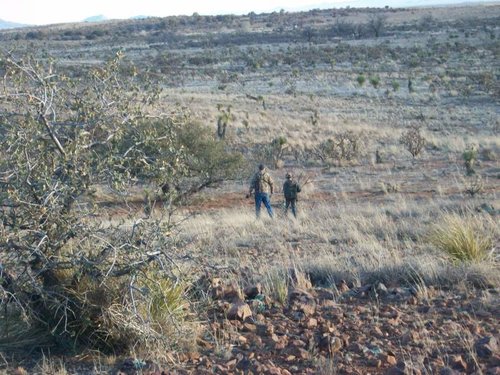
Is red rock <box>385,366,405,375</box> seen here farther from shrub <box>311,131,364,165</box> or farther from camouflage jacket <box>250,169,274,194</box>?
shrub <box>311,131,364,165</box>

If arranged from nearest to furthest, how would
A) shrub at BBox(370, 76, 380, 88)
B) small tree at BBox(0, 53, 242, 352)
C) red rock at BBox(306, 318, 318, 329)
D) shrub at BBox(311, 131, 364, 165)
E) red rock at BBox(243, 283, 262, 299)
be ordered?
small tree at BBox(0, 53, 242, 352) → red rock at BBox(306, 318, 318, 329) → red rock at BBox(243, 283, 262, 299) → shrub at BBox(311, 131, 364, 165) → shrub at BBox(370, 76, 380, 88)

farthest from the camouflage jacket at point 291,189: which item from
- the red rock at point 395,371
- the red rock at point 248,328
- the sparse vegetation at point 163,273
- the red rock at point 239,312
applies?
the red rock at point 395,371

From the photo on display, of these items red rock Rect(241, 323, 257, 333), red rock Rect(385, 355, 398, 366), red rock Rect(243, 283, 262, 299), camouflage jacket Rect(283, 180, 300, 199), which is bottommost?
camouflage jacket Rect(283, 180, 300, 199)

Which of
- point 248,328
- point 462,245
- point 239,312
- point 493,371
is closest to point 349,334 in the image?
point 248,328

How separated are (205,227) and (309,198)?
704cm

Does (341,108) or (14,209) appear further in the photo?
(341,108)

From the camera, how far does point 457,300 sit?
6.53 meters

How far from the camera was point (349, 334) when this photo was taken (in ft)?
18.8

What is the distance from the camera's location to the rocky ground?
512cm

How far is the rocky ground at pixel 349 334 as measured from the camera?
5117mm

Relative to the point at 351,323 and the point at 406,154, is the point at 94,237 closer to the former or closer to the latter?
the point at 351,323

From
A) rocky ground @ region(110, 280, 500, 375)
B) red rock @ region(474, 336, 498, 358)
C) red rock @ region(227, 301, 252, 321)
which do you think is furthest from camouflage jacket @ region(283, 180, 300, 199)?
red rock @ region(474, 336, 498, 358)

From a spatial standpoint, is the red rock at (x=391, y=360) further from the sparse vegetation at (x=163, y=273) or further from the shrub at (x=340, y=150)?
the shrub at (x=340, y=150)

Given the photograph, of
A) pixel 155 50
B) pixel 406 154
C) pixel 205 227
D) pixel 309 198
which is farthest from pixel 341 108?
pixel 155 50
